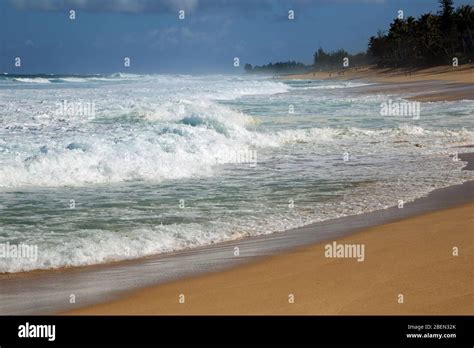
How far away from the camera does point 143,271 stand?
22.0 ft

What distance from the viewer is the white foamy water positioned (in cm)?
806

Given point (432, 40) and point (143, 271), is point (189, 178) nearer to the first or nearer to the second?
point (143, 271)

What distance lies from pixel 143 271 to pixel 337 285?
2.04m

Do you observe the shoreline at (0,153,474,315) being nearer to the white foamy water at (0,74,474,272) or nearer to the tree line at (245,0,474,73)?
the white foamy water at (0,74,474,272)

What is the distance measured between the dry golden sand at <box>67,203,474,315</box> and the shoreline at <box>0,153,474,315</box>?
22cm

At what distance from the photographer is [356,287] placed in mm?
5625

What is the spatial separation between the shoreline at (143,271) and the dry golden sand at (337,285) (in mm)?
224

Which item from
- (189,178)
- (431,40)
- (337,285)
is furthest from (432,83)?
(337,285)

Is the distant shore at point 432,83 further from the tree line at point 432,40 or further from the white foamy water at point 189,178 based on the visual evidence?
the white foamy water at point 189,178

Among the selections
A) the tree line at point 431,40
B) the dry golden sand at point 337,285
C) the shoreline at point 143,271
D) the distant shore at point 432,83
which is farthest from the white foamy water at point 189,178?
the tree line at point 431,40

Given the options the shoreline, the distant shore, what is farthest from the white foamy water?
the distant shore

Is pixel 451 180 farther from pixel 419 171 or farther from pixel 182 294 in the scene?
pixel 182 294

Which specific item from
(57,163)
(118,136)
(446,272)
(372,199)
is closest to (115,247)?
(446,272)

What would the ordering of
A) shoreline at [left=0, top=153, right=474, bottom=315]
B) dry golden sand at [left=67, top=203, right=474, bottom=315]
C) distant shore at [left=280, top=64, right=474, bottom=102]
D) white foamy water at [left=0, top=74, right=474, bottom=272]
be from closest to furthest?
dry golden sand at [left=67, top=203, right=474, bottom=315] < shoreline at [left=0, top=153, right=474, bottom=315] < white foamy water at [left=0, top=74, right=474, bottom=272] < distant shore at [left=280, top=64, right=474, bottom=102]
